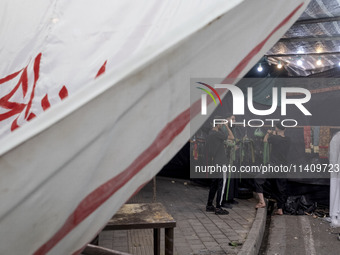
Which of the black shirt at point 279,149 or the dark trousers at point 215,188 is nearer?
the dark trousers at point 215,188

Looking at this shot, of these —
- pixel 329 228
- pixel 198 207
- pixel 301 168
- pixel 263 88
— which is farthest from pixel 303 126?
pixel 198 207

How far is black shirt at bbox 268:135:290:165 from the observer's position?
7.89m

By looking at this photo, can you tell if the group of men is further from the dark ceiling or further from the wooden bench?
the wooden bench

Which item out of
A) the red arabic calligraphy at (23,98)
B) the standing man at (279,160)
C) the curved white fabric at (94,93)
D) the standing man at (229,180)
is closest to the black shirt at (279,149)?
the standing man at (279,160)

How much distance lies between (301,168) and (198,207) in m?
2.84

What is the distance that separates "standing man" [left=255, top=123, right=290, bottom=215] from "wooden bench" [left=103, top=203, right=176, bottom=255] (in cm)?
502

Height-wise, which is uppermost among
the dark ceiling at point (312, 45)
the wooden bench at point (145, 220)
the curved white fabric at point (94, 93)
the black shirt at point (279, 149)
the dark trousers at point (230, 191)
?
the dark ceiling at point (312, 45)

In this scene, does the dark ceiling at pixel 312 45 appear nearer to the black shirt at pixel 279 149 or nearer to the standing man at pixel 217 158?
the black shirt at pixel 279 149

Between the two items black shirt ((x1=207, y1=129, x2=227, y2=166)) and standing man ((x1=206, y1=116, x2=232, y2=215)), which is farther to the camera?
black shirt ((x1=207, y1=129, x2=227, y2=166))

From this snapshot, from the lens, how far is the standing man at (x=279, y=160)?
791 cm

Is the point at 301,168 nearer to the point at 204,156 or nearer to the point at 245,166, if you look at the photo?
the point at 245,166

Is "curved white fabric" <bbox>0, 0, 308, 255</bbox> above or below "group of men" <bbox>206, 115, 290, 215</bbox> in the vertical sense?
above

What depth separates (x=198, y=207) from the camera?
8.09 metres

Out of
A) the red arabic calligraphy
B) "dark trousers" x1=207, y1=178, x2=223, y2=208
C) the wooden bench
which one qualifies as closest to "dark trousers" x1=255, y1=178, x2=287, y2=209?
"dark trousers" x1=207, y1=178, x2=223, y2=208
